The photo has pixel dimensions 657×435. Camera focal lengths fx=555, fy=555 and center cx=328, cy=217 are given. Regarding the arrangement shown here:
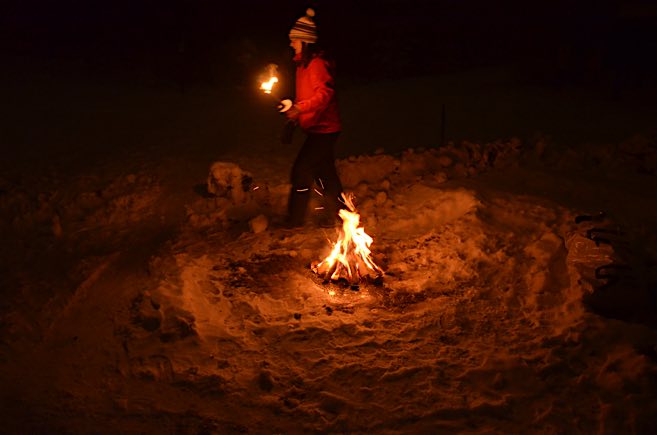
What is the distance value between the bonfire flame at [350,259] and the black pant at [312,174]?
0.66 meters

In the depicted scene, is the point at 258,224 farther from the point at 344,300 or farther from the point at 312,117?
the point at 344,300

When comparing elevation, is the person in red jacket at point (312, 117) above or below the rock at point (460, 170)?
above

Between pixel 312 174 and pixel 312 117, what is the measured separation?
60 cm

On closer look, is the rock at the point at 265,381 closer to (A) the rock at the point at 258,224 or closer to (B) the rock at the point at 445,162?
(A) the rock at the point at 258,224

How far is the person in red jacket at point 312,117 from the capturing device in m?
4.97

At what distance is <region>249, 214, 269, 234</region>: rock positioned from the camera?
5.55 meters

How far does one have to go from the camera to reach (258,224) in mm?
5551

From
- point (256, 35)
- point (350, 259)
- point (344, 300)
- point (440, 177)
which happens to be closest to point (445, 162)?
point (440, 177)

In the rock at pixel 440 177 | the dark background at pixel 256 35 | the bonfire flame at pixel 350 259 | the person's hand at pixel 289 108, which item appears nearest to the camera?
the bonfire flame at pixel 350 259

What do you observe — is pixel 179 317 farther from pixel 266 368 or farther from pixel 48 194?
pixel 48 194

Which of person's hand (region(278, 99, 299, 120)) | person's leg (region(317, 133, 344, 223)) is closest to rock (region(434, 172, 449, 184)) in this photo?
person's leg (region(317, 133, 344, 223))

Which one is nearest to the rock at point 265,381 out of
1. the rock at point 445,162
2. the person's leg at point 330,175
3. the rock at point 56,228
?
the person's leg at point 330,175

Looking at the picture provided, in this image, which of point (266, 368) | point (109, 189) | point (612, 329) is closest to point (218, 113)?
point (109, 189)

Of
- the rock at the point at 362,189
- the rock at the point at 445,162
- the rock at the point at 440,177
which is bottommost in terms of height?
the rock at the point at 362,189
